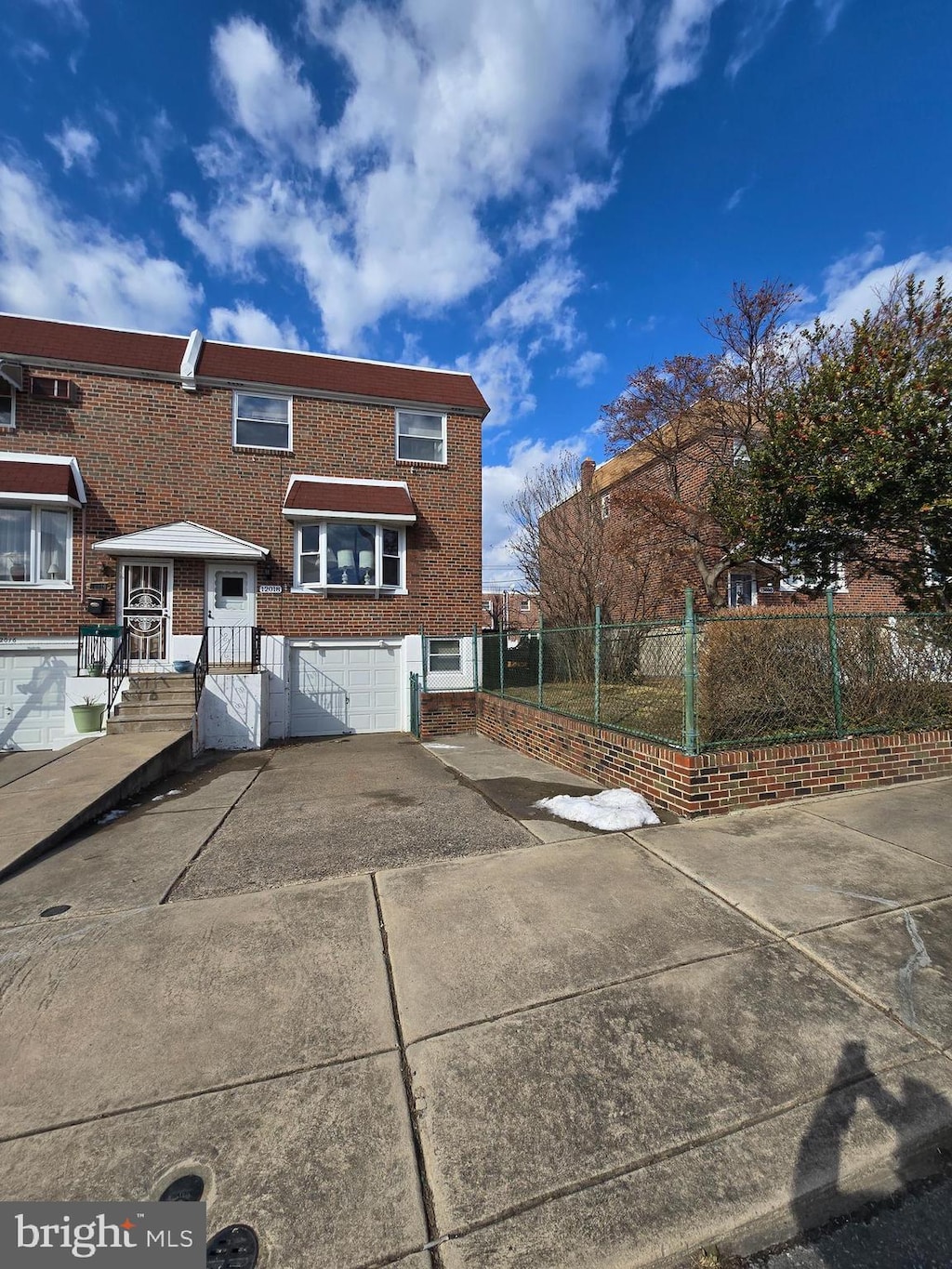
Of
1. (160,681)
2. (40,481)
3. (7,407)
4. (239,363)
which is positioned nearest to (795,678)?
(160,681)

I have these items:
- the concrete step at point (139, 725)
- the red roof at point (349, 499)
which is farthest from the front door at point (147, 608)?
the red roof at point (349, 499)

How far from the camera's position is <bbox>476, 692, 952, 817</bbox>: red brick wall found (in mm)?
4832

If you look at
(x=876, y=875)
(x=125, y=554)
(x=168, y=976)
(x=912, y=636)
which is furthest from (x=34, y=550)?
(x=912, y=636)

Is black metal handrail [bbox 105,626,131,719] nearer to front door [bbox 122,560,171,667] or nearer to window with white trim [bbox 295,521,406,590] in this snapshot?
front door [bbox 122,560,171,667]

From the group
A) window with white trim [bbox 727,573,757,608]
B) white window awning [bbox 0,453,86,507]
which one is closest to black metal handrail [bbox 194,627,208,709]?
white window awning [bbox 0,453,86,507]

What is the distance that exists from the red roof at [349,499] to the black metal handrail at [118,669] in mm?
3995

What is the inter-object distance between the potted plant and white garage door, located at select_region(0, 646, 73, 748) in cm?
141

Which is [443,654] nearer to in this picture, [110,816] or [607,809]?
[110,816]

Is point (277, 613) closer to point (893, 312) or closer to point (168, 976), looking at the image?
point (168, 976)

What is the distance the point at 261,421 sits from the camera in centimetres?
1189

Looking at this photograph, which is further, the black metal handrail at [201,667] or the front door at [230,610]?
the front door at [230,610]

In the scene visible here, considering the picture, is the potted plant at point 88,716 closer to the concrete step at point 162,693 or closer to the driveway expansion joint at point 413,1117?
the concrete step at point 162,693

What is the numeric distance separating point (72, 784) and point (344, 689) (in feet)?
20.3

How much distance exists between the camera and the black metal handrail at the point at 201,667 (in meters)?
9.84
